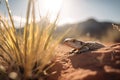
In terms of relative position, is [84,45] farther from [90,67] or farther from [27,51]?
[27,51]

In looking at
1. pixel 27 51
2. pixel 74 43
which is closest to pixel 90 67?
pixel 27 51

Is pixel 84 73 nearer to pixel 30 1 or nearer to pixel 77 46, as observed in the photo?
pixel 30 1

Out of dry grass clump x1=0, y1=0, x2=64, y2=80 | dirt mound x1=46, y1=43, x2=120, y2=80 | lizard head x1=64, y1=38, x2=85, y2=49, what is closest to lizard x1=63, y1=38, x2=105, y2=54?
lizard head x1=64, y1=38, x2=85, y2=49

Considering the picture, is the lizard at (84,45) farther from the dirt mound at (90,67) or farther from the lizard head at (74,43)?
the dirt mound at (90,67)

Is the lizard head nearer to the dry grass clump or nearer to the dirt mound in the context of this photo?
the dirt mound

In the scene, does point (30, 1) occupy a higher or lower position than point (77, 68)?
higher

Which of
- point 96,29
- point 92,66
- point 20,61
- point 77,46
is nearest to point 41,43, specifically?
point 20,61
